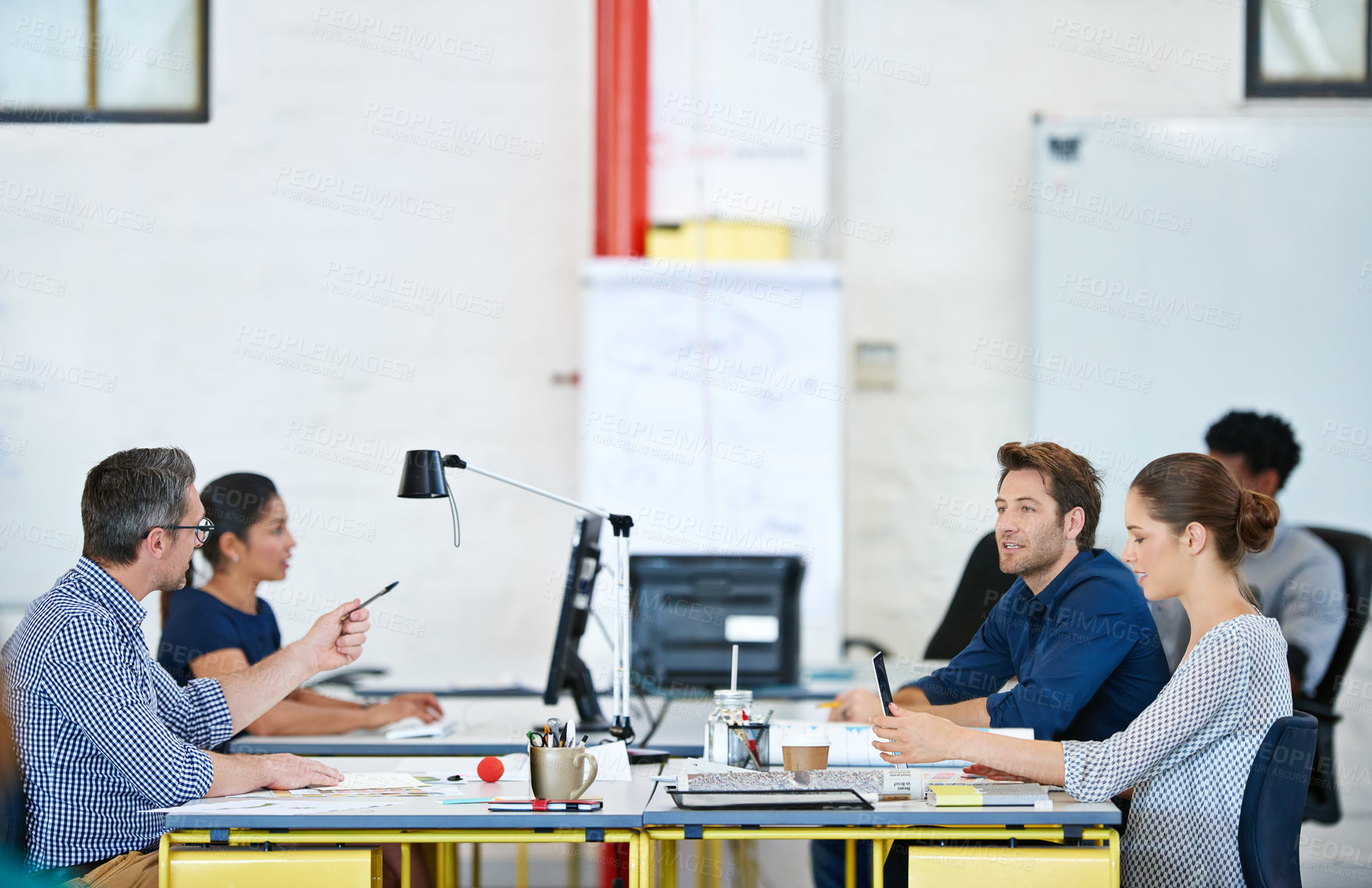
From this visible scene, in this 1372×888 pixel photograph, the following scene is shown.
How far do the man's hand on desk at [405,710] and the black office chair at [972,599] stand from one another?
1.24 meters

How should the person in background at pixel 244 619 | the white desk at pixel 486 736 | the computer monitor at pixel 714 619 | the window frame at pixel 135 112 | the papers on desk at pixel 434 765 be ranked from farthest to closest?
the window frame at pixel 135 112 < the computer monitor at pixel 714 619 < the person in background at pixel 244 619 < the white desk at pixel 486 736 < the papers on desk at pixel 434 765

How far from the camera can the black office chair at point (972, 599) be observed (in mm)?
3053

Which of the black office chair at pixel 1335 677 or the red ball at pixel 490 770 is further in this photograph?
the black office chair at pixel 1335 677

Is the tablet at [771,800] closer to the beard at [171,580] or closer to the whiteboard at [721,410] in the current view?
the beard at [171,580]

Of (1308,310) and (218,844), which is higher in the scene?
(1308,310)

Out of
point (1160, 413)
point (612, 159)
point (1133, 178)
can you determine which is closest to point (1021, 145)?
point (1133, 178)

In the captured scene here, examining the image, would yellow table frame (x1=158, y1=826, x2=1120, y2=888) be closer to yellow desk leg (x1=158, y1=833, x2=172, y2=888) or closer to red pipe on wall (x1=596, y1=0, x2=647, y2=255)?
yellow desk leg (x1=158, y1=833, x2=172, y2=888)

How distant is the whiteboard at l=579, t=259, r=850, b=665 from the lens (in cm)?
391

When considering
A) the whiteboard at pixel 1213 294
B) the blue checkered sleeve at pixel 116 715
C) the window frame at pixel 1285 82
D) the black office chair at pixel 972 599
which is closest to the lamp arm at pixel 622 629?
the blue checkered sleeve at pixel 116 715

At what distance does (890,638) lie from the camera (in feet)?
13.9

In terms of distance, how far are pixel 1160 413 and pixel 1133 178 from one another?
2.50 ft

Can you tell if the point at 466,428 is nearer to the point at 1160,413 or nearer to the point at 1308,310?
the point at 1160,413

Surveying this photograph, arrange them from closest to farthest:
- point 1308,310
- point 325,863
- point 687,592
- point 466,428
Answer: point 325,863
point 687,592
point 1308,310
point 466,428

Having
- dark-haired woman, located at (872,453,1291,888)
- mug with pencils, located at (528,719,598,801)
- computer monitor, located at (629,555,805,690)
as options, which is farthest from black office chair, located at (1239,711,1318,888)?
computer monitor, located at (629,555,805,690)
